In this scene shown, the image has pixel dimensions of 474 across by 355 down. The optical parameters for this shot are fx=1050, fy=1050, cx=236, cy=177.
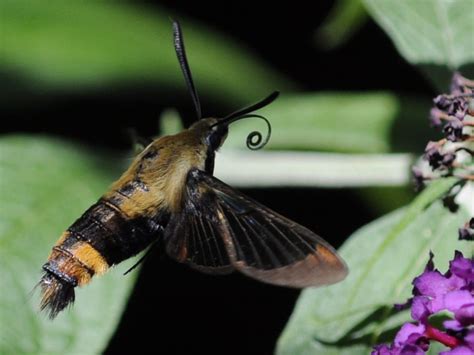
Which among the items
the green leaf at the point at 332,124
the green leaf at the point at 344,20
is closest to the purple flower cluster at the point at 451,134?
the green leaf at the point at 332,124

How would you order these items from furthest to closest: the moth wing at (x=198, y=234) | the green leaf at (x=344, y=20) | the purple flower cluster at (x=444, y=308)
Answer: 1. the green leaf at (x=344, y=20)
2. the moth wing at (x=198, y=234)
3. the purple flower cluster at (x=444, y=308)

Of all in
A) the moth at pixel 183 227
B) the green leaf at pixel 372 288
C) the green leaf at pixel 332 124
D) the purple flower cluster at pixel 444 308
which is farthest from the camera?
the green leaf at pixel 332 124

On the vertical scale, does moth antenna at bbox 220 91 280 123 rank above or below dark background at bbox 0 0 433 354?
above

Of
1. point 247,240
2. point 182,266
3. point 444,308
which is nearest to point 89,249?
point 247,240

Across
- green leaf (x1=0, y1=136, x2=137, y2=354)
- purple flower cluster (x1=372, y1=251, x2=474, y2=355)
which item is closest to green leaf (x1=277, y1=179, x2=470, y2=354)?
purple flower cluster (x1=372, y1=251, x2=474, y2=355)

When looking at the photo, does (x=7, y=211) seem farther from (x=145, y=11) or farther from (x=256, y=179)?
(x=145, y=11)

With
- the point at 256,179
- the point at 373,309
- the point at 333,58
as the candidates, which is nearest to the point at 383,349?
the point at 373,309

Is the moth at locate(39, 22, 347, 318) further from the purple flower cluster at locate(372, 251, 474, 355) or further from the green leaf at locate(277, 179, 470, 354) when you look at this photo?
the green leaf at locate(277, 179, 470, 354)

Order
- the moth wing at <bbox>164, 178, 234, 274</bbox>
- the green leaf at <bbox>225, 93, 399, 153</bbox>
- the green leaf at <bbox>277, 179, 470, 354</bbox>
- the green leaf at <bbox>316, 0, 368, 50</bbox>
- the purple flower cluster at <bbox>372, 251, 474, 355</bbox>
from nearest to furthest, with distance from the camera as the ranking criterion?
the purple flower cluster at <bbox>372, 251, 474, 355</bbox>
the moth wing at <bbox>164, 178, 234, 274</bbox>
the green leaf at <bbox>277, 179, 470, 354</bbox>
the green leaf at <bbox>225, 93, 399, 153</bbox>
the green leaf at <bbox>316, 0, 368, 50</bbox>

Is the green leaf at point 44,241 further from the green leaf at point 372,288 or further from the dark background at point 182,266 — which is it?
the dark background at point 182,266
